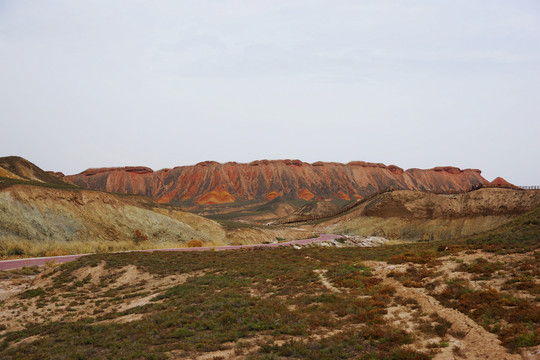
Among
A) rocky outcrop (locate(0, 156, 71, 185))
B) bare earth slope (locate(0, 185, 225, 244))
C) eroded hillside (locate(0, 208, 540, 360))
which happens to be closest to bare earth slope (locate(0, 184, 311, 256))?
bare earth slope (locate(0, 185, 225, 244))

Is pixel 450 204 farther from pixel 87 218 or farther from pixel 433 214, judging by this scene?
pixel 87 218

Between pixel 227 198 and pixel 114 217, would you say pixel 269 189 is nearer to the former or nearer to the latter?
pixel 227 198

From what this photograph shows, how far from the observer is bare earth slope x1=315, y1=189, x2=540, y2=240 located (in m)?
58.2

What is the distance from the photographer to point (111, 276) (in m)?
25.3

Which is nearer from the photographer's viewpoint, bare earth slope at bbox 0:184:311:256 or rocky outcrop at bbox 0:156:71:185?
bare earth slope at bbox 0:184:311:256

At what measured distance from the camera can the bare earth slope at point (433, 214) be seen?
5819 cm

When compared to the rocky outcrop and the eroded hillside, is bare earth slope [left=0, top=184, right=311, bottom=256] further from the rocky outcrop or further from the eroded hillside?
the rocky outcrop

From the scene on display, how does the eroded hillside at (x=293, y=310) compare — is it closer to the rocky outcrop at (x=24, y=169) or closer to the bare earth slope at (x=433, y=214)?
the bare earth slope at (x=433, y=214)

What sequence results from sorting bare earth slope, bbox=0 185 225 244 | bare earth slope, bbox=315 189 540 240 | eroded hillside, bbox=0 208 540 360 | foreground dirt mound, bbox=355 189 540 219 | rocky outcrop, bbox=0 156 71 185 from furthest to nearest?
1. rocky outcrop, bbox=0 156 71 185
2. bare earth slope, bbox=315 189 540 240
3. foreground dirt mound, bbox=355 189 540 219
4. bare earth slope, bbox=0 185 225 244
5. eroded hillside, bbox=0 208 540 360

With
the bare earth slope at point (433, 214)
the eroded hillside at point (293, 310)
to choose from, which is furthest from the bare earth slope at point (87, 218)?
the bare earth slope at point (433, 214)

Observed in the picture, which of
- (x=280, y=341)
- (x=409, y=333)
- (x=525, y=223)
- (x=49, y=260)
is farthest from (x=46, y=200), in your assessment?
(x=525, y=223)

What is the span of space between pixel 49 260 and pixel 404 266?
1122 inches

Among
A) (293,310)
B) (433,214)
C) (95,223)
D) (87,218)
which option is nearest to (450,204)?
(433,214)

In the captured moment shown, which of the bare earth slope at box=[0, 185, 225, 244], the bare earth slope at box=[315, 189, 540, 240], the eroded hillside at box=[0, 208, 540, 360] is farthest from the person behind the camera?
the bare earth slope at box=[315, 189, 540, 240]
